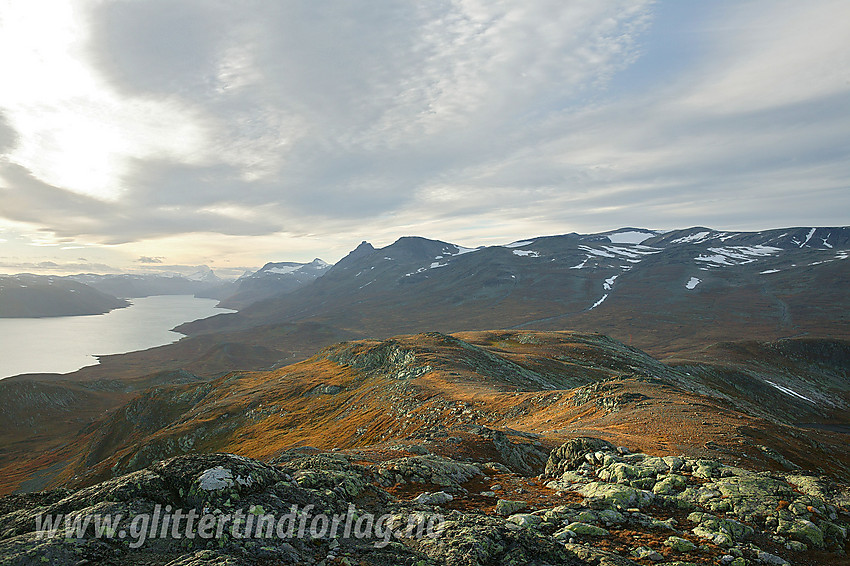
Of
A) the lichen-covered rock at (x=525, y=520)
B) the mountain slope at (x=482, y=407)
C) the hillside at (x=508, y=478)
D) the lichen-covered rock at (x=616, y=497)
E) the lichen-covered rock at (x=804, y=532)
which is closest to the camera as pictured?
the hillside at (x=508, y=478)

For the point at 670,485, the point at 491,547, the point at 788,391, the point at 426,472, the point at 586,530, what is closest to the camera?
the point at 491,547

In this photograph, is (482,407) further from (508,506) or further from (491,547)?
(491,547)


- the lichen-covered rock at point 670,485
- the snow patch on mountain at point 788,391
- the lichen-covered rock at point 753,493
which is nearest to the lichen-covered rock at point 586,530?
the lichen-covered rock at point 670,485

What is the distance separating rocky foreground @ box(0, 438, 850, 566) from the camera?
8.53 metres

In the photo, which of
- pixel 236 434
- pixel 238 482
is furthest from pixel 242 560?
pixel 236 434

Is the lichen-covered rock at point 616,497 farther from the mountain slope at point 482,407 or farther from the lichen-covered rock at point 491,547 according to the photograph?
the mountain slope at point 482,407

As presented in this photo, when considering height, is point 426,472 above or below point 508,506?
above

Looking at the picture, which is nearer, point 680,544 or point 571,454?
point 680,544

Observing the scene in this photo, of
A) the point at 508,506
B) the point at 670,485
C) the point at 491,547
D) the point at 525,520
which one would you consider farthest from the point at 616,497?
the point at 491,547

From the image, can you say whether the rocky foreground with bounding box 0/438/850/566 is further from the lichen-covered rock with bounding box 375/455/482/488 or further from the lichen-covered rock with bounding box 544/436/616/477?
the lichen-covered rock with bounding box 544/436/616/477

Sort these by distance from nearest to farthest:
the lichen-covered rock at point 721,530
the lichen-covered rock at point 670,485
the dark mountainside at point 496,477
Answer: the dark mountainside at point 496,477 < the lichen-covered rock at point 721,530 < the lichen-covered rock at point 670,485

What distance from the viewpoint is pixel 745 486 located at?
1398 centimetres

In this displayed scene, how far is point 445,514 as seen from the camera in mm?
11047

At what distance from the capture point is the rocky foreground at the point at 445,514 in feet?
28.0
